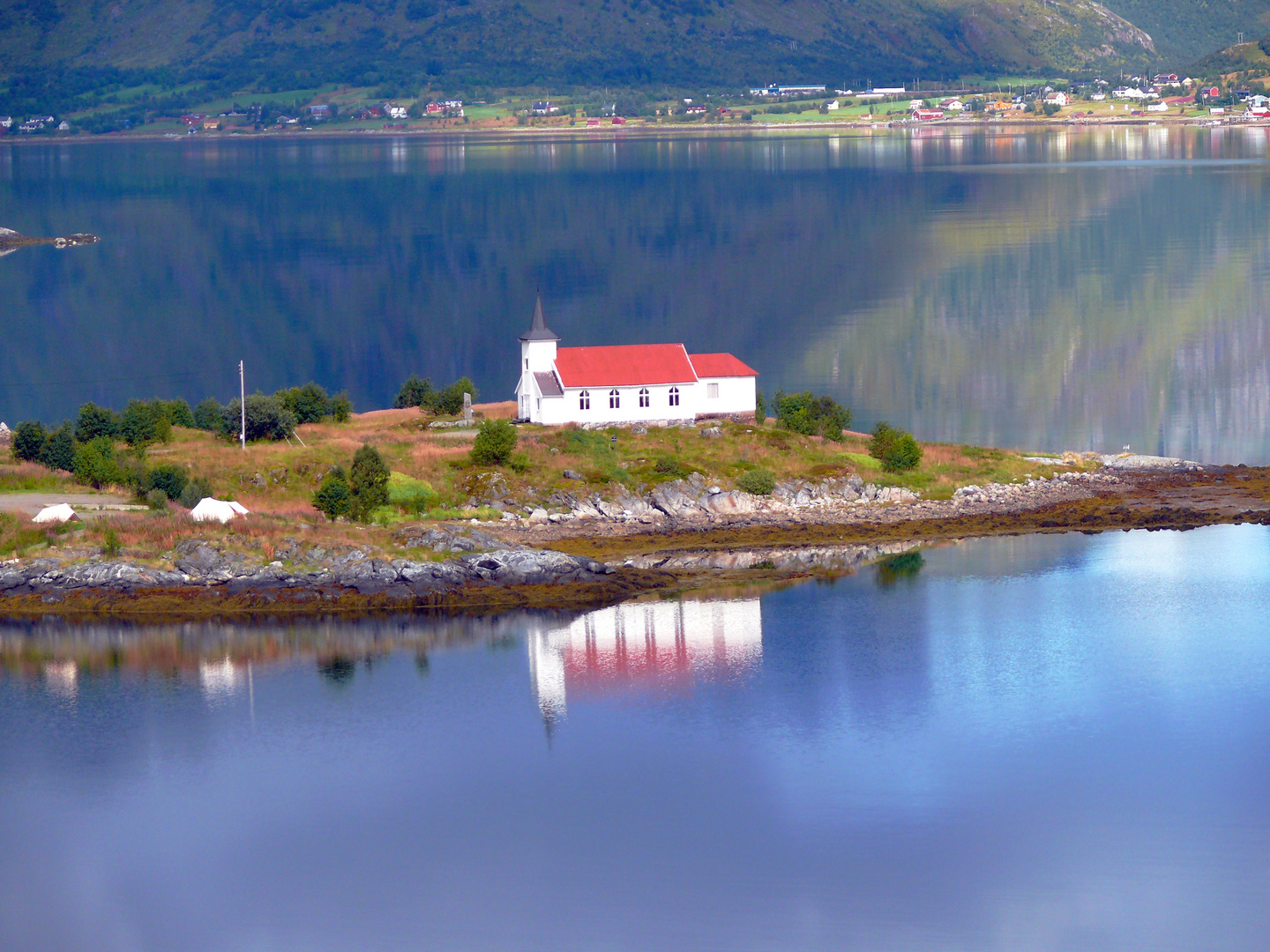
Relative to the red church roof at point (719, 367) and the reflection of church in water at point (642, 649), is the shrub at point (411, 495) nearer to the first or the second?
the reflection of church in water at point (642, 649)

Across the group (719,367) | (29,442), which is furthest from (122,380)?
(719,367)

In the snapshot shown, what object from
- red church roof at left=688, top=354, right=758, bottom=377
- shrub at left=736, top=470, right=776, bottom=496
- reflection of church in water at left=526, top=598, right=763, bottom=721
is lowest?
reflection of church in water at left=526, top=598, right=763, bottom=721

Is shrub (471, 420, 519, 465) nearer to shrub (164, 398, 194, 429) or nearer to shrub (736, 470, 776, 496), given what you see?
shrub (736, 470, 776, 496)

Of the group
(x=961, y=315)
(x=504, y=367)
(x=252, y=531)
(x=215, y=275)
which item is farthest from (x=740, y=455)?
(x=215, y=275)

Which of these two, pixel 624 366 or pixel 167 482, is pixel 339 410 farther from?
pixel 167 482

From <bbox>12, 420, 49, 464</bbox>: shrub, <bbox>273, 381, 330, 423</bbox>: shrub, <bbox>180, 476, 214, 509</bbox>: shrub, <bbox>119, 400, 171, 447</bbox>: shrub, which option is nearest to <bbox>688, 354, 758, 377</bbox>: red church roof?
<bbox>273, 381, 330, 423</bbox>: shrub

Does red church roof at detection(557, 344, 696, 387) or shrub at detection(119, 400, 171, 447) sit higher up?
red church roof at detection(557, 344, 696, 387)

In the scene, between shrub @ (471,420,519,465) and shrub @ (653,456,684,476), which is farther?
shrub @ (653,456,684,476)

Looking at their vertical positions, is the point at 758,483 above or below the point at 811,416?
below
